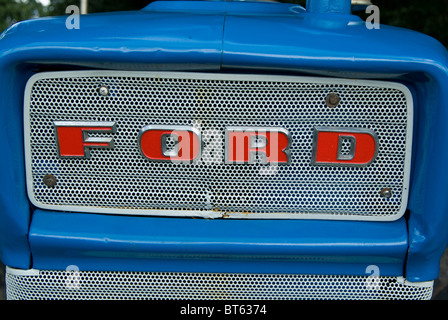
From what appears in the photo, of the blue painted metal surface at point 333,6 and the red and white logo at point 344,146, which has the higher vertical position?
the blue painted metal surface at point 333,6

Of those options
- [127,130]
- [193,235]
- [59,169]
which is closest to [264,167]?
[193,235]

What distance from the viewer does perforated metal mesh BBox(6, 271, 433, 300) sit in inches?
53.1

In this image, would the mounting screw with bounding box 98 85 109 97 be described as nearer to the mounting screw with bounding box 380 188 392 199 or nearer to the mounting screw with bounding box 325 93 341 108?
the mounting screw with bounding box 325 93 341 108

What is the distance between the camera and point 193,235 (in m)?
1.29

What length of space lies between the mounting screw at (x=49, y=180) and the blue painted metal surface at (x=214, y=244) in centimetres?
10

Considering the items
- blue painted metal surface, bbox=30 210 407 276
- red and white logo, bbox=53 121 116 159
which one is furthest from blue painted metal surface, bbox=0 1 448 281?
red and white logo, bbox=53 121 116 159

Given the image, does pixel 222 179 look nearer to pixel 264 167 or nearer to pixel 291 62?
pixel 264 167

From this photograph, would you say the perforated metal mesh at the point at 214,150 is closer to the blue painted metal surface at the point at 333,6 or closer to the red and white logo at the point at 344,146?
the red and white logo at the point at 344,146

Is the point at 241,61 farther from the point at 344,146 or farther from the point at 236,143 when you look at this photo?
the point at 344,146

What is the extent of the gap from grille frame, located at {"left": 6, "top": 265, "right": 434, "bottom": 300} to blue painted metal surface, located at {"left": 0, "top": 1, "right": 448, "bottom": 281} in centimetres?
6

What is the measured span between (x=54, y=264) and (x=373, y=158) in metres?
0.99

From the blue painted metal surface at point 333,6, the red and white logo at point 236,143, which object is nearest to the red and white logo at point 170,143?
the red and white logo at point 236,143

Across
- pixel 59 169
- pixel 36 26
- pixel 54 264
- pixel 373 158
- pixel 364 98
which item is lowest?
pixel 54 264

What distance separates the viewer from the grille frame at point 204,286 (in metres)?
1.35
